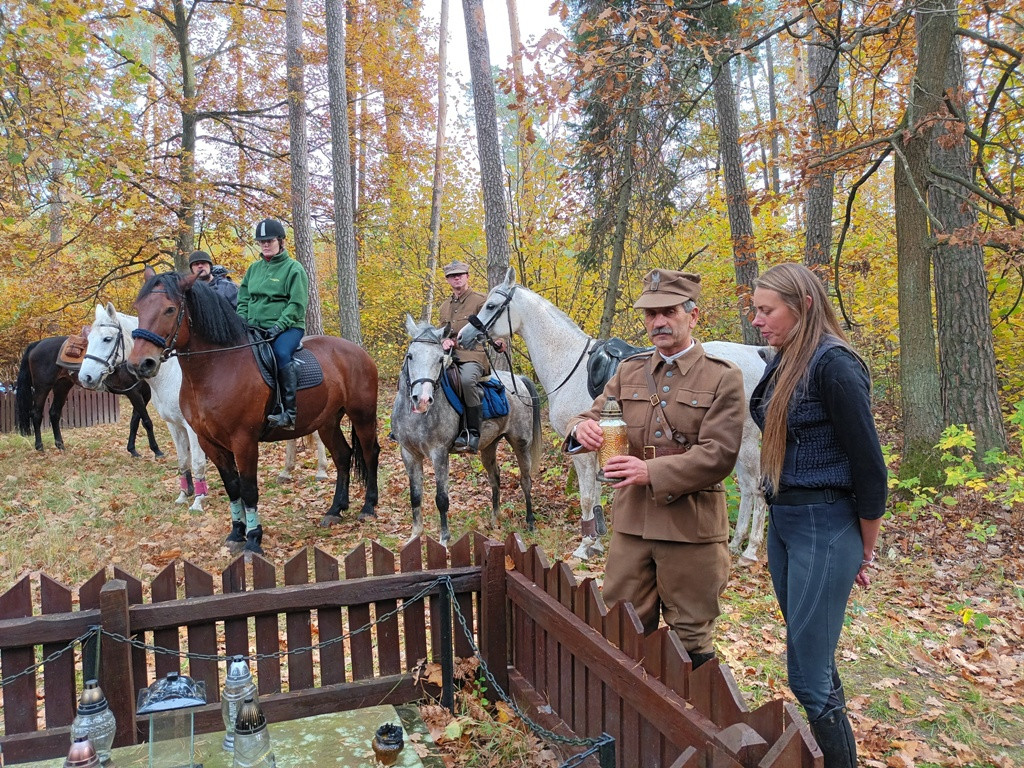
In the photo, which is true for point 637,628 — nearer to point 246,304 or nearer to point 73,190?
point 246,304

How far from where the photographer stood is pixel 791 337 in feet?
8.37

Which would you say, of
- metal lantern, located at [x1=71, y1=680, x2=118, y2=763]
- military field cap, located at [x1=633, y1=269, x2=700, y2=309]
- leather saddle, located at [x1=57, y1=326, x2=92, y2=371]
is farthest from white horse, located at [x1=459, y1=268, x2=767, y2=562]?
leather saddle, located at [x1=57, y1=326, x2=92, y2=371]

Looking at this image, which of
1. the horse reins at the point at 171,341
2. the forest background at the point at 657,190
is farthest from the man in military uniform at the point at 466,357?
the horse reins at the point at 171,341

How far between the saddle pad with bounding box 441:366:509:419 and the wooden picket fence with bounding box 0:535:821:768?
3050 millimetres

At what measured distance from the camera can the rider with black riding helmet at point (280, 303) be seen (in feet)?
21.5

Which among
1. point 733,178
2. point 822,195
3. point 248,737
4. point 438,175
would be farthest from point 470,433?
point 438,175

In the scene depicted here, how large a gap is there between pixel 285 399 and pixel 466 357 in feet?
6.46

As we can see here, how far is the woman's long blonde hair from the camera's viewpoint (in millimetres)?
2496

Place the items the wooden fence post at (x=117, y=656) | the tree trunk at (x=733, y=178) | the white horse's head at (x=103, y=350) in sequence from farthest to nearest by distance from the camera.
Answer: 1. the tree trunk at (x=733, y=178)
2. the white horse's head at (x=103, y=350)
3. the wooden fence post at (x=117, y=656)

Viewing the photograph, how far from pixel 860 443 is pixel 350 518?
655 centimetres

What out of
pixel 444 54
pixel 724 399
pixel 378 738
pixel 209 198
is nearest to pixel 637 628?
pixel 724 399

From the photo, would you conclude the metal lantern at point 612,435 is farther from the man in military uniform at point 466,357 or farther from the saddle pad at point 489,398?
the saddle pad at point 489,398

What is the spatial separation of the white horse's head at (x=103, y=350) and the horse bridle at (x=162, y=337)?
1.45 m

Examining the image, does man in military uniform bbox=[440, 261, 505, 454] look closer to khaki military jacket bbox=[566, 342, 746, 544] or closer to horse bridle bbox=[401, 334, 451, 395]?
horse bridle bbox=[401, 334, 451, 395]
